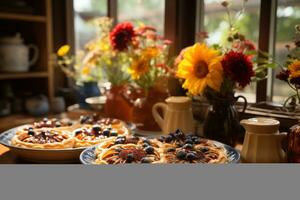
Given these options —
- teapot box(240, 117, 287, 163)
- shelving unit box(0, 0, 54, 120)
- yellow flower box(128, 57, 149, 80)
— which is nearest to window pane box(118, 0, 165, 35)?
shelving unit box(0, 0, 54, 120)

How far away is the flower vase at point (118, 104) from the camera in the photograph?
4.73 feet

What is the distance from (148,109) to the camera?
4.35ft

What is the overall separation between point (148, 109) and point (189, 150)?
0.45m

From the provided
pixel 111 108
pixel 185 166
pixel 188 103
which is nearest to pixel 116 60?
pixel 111 108

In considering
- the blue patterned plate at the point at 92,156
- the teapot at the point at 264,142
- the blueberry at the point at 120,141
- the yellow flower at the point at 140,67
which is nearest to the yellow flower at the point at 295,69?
the teapot at the point at 264,142

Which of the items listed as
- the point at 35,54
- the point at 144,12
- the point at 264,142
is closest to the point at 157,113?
the point at 264,142

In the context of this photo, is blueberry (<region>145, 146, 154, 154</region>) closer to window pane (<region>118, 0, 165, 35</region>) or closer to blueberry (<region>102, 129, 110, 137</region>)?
blueberry (<region>102, 129, 110, 137</region>)

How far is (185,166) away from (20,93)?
1.69m

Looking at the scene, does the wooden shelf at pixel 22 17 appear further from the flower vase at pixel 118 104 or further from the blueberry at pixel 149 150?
the blueberry at pixel 149 150

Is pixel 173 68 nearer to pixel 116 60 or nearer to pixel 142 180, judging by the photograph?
pixel 116 60

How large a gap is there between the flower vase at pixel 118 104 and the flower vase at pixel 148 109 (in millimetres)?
118

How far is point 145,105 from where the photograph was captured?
4.37 ft

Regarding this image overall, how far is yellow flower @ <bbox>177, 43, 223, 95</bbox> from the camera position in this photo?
3.28ft

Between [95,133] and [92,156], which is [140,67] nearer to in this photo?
[95,133]
